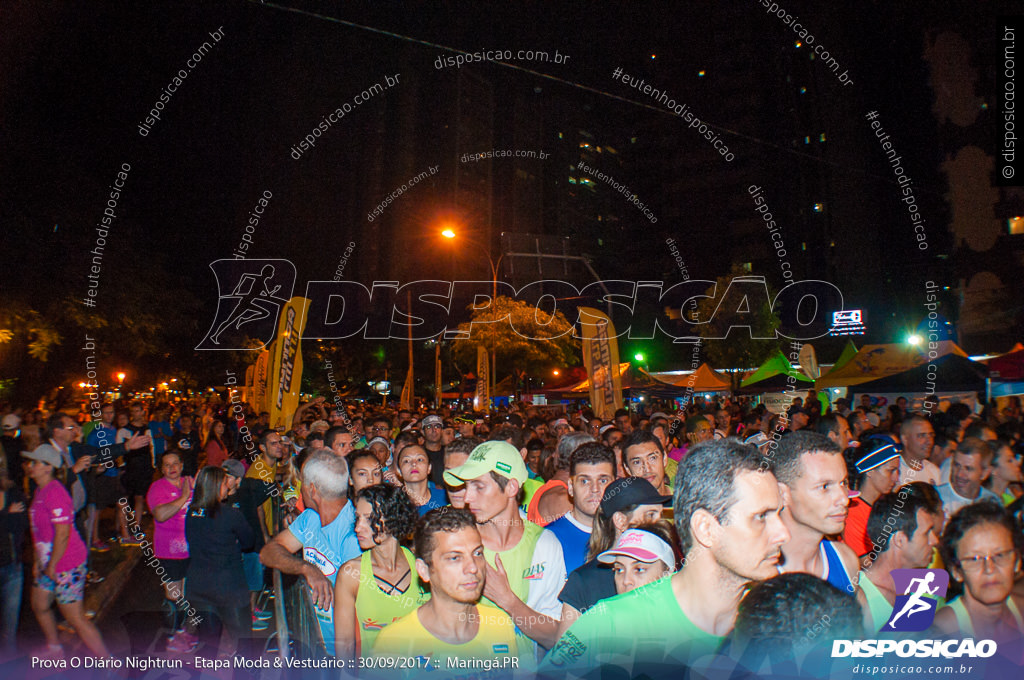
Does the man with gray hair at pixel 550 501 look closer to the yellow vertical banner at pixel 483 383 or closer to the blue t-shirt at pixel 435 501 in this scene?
the blue t-shirt at pixel 435 501

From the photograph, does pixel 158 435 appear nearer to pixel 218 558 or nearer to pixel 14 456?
pixel 14 456

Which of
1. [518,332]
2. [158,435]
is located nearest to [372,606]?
[158,435]

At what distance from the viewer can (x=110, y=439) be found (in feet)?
32.9

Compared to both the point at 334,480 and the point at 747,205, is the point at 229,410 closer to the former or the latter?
the point at 334,480

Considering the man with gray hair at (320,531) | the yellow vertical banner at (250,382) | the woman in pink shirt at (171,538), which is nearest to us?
the man with gray hair at (320,531)

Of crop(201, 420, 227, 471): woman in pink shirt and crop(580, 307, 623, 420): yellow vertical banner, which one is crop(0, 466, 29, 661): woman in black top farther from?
crop(580, 307, 623, 420): yellow vertical banner

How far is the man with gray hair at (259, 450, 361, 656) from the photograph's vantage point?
4.21 meters

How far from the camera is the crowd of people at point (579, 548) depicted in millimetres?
2111

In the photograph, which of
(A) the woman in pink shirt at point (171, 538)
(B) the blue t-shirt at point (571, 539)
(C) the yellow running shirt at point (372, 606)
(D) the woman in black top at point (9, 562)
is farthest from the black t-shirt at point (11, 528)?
(B) the blue t-shirt at point (571, 539)

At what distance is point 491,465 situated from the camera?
3971 millimetres

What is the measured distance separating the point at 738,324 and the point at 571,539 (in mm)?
33184

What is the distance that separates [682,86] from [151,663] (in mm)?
82040

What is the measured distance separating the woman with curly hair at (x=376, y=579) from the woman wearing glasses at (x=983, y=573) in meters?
2.51

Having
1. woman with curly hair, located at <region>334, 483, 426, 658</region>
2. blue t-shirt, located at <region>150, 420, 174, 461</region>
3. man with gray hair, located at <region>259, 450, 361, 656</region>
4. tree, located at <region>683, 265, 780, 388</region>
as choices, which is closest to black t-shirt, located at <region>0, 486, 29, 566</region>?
man with gray hair, located at <region>259, 450, 361, 656</region>
